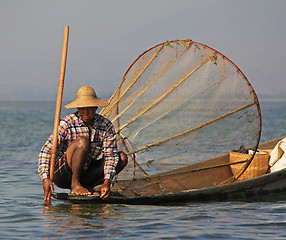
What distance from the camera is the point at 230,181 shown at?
553cm

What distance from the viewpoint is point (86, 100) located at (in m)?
4.59

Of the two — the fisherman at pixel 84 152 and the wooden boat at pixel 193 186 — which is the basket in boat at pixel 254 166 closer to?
the wooden boat at pixel 193 186

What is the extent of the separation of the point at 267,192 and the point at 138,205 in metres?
1.42

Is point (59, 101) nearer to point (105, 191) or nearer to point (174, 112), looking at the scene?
point (105, 191)

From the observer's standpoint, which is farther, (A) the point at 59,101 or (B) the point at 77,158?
(A) the point at 59,101

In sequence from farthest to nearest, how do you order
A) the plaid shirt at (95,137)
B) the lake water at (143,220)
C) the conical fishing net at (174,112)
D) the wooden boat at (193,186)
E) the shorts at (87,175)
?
the conical fishing net at (174,112)
the wooden boat at (193,186)
the shorts at (87,175)
the plaid shirt at (95,137)
the lake water at (143,220)

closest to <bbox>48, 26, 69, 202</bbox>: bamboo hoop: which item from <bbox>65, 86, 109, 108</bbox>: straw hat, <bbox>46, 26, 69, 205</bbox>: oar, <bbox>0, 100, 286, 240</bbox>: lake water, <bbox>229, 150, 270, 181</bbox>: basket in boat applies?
<bbox>46, 26, 69, 205</bbox>: oar

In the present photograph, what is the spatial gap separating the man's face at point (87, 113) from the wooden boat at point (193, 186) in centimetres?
72

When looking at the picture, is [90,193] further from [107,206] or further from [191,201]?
[191,201]

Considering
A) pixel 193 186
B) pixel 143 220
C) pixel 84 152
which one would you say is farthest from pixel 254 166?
pixel 84 152

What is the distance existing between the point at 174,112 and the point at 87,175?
1278mm

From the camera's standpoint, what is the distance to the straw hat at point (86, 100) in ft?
14.9

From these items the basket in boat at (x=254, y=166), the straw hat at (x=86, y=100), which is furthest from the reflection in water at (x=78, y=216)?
the basket in boat at (x=254, y=166)

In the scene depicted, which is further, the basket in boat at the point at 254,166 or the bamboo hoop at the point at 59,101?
the basket in boat at the point at 254,166
